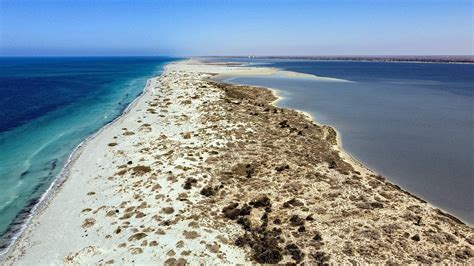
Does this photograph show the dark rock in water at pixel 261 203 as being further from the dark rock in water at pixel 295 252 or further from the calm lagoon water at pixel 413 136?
the calm lagoon water at pixel 413 136

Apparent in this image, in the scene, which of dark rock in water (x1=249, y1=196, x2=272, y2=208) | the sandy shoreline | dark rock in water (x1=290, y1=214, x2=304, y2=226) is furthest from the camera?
dark rock in water (x1=249, y1=196, x2=272, y2=208)

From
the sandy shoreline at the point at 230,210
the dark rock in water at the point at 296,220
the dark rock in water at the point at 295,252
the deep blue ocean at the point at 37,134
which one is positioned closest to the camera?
the dark rock in water at the point at 295,252

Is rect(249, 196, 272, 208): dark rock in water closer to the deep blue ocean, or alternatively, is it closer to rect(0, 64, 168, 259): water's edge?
rect(0, 64, 168, 259): water's edge

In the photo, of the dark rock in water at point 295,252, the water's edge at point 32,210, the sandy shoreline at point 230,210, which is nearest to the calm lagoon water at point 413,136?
the sandy shoreline at point 230,210

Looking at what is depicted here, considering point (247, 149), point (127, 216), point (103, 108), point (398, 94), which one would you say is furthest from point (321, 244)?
point (398, 94)

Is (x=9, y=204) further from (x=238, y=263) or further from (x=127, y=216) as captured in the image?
(x=238, y=263)

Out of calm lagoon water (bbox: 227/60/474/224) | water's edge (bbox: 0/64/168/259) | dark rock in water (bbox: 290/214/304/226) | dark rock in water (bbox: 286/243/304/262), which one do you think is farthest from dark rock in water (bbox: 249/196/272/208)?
water's edge (bbox: 0/64/168/259)

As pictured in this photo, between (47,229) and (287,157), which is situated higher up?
(287,157)
